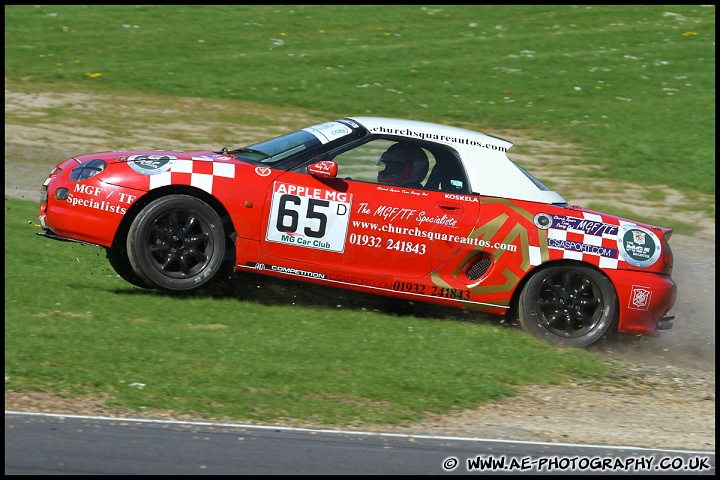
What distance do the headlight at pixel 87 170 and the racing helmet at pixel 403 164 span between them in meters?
2.11

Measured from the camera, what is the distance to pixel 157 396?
6.21 meters

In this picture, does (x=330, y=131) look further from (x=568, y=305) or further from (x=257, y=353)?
(x=568, y=305)

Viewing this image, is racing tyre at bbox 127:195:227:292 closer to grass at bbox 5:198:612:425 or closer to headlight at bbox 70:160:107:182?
grass at bbox 5:198:612:425

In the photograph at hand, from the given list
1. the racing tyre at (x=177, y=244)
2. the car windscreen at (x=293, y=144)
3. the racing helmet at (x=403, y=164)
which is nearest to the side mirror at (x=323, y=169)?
the car windscreen at (x=293, y=144)

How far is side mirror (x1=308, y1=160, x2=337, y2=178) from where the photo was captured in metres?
7.93

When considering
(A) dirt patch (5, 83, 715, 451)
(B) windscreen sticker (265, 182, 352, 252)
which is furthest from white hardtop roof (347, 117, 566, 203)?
(A) dirt patch (5, 83, 715, 451)

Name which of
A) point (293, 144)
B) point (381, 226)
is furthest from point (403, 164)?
point (293, 144)

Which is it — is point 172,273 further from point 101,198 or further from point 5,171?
point 5,171

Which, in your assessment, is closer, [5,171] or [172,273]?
[172,273]

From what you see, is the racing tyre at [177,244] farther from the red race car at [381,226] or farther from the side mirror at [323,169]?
the side mirror at [323,169]

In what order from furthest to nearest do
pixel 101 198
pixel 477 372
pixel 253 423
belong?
pixel 101 198 < pixel 477 372 < pixel 253 423

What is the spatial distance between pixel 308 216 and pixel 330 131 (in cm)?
78

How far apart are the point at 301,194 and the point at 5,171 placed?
6711 millimetres

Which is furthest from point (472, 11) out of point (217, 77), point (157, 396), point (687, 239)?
point (157, 396)
